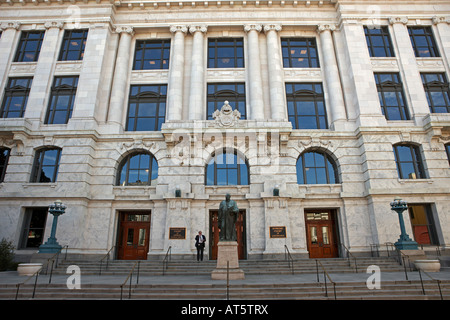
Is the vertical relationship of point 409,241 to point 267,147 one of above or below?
below

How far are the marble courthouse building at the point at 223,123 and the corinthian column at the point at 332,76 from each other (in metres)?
0.12

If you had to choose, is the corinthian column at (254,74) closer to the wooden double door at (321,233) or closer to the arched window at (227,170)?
the arched window at (227,170)

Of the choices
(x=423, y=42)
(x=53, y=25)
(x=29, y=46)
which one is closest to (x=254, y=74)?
(x=423, y=42)

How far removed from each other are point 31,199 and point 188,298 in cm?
1550

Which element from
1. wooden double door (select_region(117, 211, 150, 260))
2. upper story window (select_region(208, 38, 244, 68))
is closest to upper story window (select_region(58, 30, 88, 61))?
upper story window (select_region(208, 38, 244, 68))

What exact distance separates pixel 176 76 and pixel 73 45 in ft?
31.6

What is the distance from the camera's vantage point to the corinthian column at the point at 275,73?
73.6 ft

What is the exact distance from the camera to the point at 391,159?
20453mm

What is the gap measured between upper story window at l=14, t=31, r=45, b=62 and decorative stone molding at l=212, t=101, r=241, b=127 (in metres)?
16.5

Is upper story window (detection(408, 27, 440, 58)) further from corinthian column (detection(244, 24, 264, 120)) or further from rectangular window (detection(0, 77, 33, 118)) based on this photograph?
rectangular window (detection(0, 77, 33, 118))

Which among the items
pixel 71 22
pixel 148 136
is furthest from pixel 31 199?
pixel 71 22

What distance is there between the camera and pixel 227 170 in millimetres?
21547

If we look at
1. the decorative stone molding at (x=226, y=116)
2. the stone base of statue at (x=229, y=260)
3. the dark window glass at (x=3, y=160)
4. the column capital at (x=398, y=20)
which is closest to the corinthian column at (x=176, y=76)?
the decorative stone molding at (x=226, y=116)
